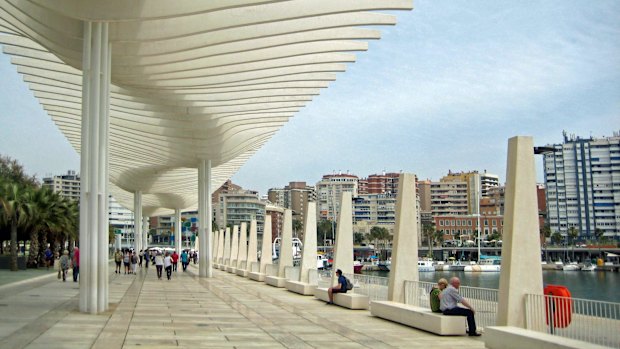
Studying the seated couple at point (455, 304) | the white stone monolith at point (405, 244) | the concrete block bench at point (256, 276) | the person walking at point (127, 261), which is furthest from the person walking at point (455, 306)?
the person walking at point (127, 261)

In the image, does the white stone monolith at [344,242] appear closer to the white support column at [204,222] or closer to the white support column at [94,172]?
the white support column at [94,172]

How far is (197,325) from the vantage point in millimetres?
12539

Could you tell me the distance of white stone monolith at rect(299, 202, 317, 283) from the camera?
821 inches

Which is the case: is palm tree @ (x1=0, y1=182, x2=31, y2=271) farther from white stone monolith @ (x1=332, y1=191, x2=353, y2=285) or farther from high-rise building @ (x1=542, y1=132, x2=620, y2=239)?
high-rise building @ (x1=542, y1=132, x2=620, y2=239)

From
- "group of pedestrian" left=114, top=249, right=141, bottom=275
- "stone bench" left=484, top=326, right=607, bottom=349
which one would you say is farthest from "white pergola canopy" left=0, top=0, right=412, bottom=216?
"stone bench" left=484, top=326, right=607, bottom=349

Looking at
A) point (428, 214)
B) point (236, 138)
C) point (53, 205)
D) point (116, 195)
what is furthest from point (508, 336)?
point (428, 214)

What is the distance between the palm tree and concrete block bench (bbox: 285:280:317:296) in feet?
57.3

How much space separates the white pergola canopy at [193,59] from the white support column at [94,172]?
2.85 ft

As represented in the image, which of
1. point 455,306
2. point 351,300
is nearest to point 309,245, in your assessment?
point 351,300

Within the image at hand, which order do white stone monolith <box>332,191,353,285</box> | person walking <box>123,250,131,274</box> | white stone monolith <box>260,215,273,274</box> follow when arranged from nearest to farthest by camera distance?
white stone monolith <box>332,191,353,285</box> → white stone monolith <box>260,215,273,274</box> → person walking <box>123,250,131,274</box>

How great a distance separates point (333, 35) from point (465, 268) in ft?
190

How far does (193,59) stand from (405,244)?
8.12m

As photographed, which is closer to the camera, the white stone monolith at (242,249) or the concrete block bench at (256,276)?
the concrete block bench at (256,276)

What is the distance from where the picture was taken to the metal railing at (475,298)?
11.3 m
